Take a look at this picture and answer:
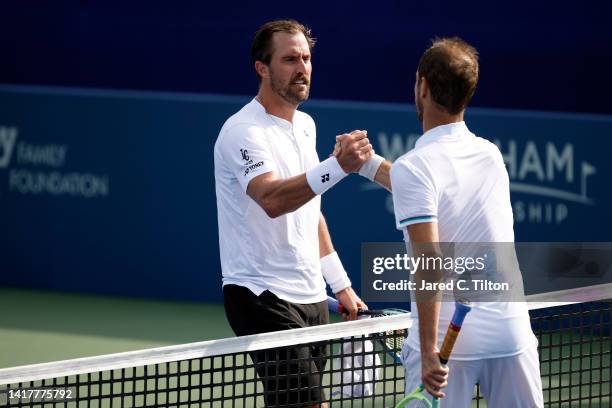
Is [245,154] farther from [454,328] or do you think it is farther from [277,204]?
[454,328]

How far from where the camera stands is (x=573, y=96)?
10008 mm

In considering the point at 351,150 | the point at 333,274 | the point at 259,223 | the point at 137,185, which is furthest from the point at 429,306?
the point at 137,185

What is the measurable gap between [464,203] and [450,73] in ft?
1.17

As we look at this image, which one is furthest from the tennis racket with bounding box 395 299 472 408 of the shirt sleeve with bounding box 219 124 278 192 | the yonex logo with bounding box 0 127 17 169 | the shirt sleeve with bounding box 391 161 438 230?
the yonex logo with bounding box 0 127 17 169

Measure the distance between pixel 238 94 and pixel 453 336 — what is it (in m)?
7.47

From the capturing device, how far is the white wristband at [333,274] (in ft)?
17.6

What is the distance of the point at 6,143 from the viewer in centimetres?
1076

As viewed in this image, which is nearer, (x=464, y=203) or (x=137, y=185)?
(x=464, y=203)

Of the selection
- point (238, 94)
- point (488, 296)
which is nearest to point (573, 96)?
point (238, 94)

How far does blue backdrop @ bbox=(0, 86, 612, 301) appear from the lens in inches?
385

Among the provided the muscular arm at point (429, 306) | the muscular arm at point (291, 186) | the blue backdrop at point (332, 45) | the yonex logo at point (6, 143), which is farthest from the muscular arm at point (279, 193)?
the yonex logo at point (6, 143)

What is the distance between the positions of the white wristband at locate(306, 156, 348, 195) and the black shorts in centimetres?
52

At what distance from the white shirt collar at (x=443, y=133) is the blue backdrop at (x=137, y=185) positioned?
5.59 metres

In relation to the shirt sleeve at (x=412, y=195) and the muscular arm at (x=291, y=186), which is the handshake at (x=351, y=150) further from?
the shirt sleeve at (x=412, y=195)
